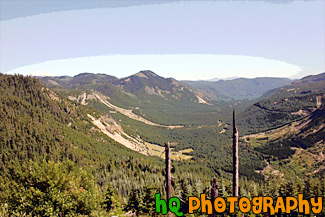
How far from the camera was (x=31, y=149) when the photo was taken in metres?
187

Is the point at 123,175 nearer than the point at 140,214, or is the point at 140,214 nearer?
the point at 140,214

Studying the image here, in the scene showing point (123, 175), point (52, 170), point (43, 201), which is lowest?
point (123, 175)

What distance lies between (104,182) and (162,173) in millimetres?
39281

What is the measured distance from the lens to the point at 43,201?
41344mm

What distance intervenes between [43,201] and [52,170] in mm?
6150

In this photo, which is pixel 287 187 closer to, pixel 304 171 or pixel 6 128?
pixel 304 171

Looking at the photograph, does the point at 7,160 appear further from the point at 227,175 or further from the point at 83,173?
the point at 227,175

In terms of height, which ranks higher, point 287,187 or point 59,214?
point 59,214

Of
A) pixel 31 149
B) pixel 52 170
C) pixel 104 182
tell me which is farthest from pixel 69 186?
pixel 31 149

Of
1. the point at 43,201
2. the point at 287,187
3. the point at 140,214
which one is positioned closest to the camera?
→ the point at 43,201

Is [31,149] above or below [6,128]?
below

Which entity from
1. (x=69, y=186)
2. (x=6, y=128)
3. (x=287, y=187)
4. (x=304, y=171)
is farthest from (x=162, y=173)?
(x=6, y=128)

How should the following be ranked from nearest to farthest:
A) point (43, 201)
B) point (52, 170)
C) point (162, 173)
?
point (43, 201)
point (52, 170)
point (162, 173)

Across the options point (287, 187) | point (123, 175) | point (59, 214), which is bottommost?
point (123, 175)
